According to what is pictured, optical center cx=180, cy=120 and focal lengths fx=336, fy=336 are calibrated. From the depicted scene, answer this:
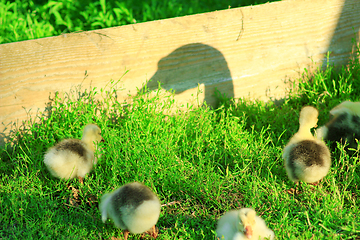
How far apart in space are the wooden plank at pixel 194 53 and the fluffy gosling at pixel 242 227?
2078mm

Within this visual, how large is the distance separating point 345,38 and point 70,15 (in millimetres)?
4162

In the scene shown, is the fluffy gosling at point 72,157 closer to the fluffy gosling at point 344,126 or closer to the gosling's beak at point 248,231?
the gosling's beak at point 248,231

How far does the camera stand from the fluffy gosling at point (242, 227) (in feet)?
8.35

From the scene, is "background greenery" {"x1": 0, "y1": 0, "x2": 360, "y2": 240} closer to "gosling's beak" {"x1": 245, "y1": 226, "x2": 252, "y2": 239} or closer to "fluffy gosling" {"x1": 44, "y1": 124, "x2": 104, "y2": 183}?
"fluffy gosling" {"x1": 44, "y1": 124, "x2": 104, "y2": 183}

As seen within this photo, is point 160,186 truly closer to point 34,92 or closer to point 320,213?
point 320,213

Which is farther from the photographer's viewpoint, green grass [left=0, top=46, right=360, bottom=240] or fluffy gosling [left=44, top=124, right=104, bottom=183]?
fluffy gosling [left=44, top=124, right=104, bottom=183]

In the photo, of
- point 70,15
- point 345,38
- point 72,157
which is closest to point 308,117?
point 345,38

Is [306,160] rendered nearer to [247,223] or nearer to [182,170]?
[247,223]

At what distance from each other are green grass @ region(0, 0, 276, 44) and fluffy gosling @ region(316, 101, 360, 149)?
8.85ft

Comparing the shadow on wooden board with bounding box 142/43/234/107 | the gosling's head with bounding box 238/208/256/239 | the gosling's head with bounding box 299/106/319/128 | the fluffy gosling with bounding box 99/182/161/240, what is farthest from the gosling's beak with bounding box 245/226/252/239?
the shadow on wooden board with bounding box 142/43/234/107

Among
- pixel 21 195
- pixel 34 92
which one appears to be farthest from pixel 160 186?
pixel 34 92

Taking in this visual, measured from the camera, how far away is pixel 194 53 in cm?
441

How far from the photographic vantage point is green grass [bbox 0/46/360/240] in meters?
3.01

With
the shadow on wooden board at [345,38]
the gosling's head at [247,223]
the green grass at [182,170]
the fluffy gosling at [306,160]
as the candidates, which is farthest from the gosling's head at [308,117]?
the shadow on wooden board at [345,38]
